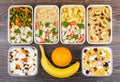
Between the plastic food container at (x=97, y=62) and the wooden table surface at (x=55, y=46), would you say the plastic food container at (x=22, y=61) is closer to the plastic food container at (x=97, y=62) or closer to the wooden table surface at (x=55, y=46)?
the wooden table surface at (x=55, y=46)

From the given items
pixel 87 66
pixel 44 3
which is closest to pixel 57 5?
pixel 44 3

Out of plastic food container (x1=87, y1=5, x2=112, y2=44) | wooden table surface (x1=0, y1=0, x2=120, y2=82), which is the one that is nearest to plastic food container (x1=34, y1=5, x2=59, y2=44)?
wooden table surface (x1=0, y1=0, x2=120, y2=82)

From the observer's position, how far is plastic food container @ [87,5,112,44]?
4.50 ft

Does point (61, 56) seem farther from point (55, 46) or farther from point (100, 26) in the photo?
point (100, 26)

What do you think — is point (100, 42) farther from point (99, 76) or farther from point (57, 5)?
point (57, 5)

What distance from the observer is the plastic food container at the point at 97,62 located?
136 cm

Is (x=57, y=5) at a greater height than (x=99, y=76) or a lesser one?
greater

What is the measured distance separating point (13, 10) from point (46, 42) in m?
0.21

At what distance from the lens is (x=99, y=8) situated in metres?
1.39

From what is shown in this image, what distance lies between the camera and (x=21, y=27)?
1404 mm

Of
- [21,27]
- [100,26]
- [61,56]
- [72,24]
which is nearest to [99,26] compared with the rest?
[100,26]

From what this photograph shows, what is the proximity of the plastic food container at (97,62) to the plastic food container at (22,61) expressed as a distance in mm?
221

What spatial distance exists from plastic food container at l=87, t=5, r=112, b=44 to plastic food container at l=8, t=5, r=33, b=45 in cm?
26

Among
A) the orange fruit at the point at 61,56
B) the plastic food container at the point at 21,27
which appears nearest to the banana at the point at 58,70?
the orange fruit at the point at 61,56
